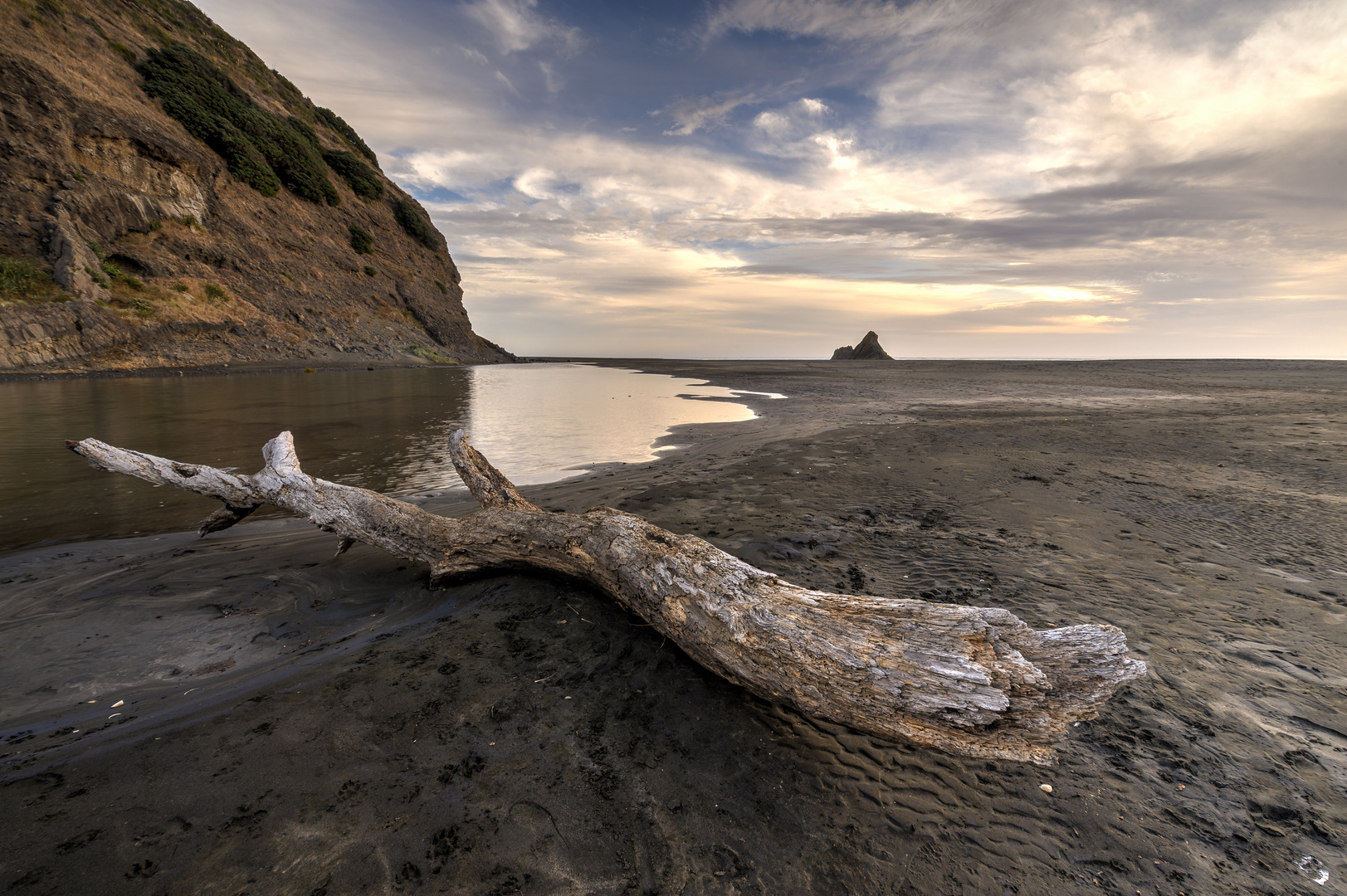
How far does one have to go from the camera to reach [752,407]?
61.6 ft

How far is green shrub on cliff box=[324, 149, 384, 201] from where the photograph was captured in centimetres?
4253

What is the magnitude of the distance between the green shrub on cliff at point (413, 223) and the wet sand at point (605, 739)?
52272mm

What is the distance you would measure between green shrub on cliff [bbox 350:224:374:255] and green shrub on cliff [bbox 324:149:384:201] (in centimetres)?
424

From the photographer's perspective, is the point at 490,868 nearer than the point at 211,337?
Yes

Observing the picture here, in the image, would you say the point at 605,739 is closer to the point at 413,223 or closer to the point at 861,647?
the point at 861,647

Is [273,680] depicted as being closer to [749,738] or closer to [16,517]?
[749,738]

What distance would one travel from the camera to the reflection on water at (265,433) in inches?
244

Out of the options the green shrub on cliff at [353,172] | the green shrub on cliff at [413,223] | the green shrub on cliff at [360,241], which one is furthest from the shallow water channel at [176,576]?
the green shrub on cliff at [413,223]

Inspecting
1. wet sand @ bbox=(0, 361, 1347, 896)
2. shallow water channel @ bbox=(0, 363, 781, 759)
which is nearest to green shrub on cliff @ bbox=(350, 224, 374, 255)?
shallow water channel @ bbox=(0, 363, 781, 759)

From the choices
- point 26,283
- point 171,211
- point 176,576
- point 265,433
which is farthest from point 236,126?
point 176,576

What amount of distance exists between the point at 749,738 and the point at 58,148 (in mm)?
37975

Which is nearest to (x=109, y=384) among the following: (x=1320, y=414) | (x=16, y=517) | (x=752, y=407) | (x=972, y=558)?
(x=16, y=517)

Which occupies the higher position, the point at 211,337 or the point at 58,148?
the point at 58,148

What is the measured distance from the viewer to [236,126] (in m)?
33.1
